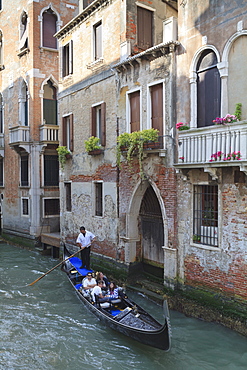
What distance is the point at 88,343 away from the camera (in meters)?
7.18

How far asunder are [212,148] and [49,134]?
32.8ft

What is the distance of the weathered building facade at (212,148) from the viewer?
22.8 ft

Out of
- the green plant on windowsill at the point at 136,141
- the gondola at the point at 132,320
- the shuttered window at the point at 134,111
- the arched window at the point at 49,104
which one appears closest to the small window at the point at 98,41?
the shuttered window at the point at 134,111

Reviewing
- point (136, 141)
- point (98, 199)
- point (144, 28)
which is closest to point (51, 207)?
point (98, 199)

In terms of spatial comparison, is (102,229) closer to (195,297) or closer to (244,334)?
(195,297)

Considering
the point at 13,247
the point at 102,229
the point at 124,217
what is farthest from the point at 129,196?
the point at 13,247

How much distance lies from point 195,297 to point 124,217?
10.6 ft

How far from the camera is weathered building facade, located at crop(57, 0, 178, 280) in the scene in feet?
28.5

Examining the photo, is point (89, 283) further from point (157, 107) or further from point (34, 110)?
point (34, 110)

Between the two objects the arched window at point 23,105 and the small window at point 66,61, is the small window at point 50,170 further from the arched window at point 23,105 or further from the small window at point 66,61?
the small window at point 66,61

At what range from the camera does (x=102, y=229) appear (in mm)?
11234

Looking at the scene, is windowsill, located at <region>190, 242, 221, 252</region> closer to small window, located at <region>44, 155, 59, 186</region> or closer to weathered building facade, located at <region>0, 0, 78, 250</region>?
weathered building facade, located at <region>0, 0, 78, 250</region>

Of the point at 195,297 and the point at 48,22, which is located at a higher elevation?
the point at 48,22

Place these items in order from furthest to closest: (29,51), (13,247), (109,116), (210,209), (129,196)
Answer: (13,247)
(29,51)
(109,116)
(129,196)
(210,209)
